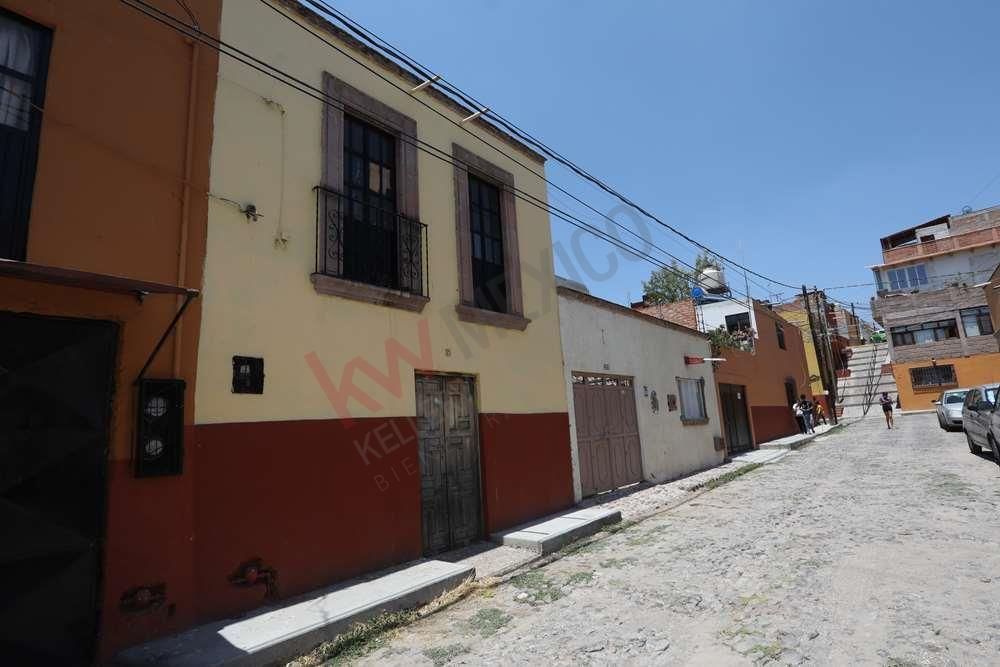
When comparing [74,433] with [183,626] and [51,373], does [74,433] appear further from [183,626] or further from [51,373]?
[183,626]

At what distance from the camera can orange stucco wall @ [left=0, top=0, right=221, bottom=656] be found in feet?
13.1

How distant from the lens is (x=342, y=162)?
6.34 metres

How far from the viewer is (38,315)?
3855mm

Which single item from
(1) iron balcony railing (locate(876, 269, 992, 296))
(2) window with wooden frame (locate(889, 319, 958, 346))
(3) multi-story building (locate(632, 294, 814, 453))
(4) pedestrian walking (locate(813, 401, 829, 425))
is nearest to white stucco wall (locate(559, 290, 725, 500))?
(3) multi-story building (locate(632, 294, 814, 453))

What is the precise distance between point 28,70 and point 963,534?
9915 millimetres

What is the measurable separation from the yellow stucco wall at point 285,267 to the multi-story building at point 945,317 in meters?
36.1

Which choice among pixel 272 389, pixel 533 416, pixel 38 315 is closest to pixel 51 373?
pixel 38 315

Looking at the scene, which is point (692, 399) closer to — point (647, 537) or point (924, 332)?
point (647, 537)

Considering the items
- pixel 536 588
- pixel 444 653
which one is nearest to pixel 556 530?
pixel 536 588

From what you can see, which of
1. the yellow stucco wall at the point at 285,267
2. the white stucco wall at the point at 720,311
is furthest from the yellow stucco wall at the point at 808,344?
the yellow stucco wall at the point at 285,267

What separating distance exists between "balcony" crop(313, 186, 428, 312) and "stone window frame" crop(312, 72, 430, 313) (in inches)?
0.5

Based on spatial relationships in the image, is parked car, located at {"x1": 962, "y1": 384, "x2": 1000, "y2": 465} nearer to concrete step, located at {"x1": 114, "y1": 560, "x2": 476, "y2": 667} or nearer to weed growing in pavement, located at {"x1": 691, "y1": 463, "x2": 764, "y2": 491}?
weed growing in pavement, located at {"x1": 691, "y1": 463, "x2": 764, "y2": 491}

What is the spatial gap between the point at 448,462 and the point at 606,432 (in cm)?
434

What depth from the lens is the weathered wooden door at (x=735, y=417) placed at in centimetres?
1702
